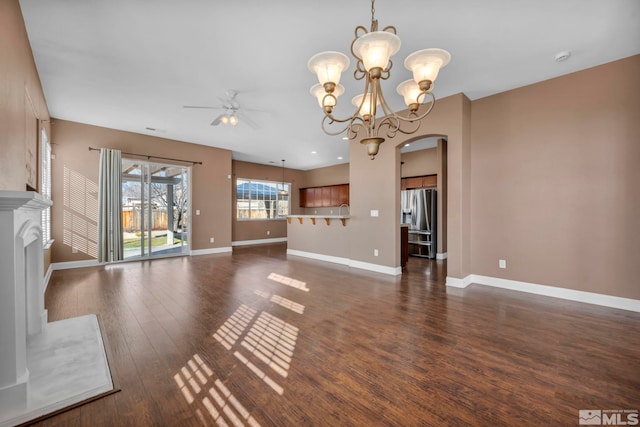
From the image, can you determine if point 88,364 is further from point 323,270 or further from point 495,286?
point 495,286

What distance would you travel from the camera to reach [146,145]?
6.06m

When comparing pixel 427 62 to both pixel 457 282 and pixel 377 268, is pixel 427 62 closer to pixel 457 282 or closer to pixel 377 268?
pixel 457 282

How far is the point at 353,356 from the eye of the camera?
2.06 metres

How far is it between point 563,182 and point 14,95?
6058 mm

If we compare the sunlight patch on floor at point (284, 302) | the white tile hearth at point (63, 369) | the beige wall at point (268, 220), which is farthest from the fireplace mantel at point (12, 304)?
the beige wall at point (268, 220)

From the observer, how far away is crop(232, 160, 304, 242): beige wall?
351 inches

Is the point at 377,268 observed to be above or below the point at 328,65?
below

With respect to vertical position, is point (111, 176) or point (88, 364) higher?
point (111, 176)

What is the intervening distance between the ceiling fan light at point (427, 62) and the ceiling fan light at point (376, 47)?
189mm

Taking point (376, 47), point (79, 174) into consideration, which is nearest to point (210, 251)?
point (79, 174)

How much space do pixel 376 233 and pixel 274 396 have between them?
3640mm

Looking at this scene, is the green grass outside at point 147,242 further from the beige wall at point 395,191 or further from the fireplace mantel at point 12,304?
the fireplace mantel at point 12,304

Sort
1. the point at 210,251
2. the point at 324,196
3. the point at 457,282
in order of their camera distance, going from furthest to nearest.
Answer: the point at 324,196 → the point at 210,251 → the point at 457,282

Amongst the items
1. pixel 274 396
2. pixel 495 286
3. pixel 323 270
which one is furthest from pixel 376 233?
pixel 274 396
